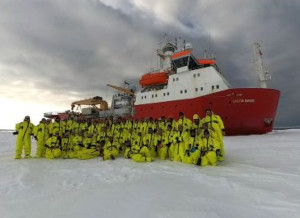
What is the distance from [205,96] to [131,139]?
10.1 m

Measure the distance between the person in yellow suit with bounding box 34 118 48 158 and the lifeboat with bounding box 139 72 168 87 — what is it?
14.7 meters

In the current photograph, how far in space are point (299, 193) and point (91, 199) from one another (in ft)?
10.7

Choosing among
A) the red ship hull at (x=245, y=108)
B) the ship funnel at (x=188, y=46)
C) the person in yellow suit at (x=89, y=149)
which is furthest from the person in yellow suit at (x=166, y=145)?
the ship funnel at (x=188, y=46)

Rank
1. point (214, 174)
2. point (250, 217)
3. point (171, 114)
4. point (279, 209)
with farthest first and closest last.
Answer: point (171, 114) → point (214, 174) → point (279, 209) → point (250, 217)

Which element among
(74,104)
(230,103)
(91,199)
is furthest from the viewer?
(74,104)

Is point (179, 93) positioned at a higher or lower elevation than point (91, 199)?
higher

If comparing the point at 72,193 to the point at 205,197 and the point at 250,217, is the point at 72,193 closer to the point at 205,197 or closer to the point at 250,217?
the point at 205,197

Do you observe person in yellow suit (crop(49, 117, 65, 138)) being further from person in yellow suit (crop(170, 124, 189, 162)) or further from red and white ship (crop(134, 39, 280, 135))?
red and white ship (crop(134, 39, 280, 135))

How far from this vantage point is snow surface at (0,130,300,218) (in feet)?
9.14

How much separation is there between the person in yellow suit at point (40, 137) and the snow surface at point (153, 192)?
8.88 feet

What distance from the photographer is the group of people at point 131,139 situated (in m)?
6.43

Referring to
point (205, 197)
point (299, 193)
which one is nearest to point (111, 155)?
point (205, 197)

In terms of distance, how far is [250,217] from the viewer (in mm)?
2609

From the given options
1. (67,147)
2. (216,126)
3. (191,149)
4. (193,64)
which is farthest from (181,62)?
(191,149)
